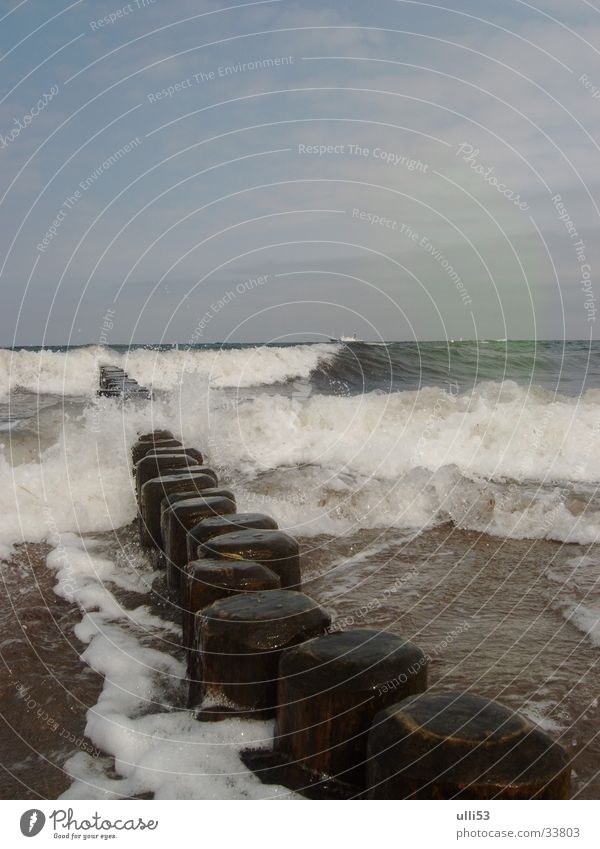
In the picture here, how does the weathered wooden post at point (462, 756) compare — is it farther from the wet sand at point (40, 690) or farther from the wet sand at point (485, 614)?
the wet sand at point (40, 690)

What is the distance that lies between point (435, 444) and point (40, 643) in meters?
5.72

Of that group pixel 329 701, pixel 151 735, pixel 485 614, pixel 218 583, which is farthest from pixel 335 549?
pixel 329 701

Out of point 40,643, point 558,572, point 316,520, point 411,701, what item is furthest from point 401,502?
point 411,701

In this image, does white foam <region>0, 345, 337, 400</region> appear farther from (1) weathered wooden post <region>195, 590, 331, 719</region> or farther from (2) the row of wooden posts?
(1) weathered wooden post <region>195, 590, 331, 719</region>

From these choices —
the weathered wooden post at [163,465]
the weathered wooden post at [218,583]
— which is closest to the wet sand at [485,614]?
the weathered wooden post at [218,583]

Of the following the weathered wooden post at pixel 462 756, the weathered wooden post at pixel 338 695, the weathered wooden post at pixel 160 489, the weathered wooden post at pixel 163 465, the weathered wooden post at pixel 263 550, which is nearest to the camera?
the weathered wooden post at pixel 462 756

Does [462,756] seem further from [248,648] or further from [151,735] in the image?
[151,735]

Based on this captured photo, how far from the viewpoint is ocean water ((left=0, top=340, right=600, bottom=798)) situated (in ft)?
9.57

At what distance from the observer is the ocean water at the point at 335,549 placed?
2.92m

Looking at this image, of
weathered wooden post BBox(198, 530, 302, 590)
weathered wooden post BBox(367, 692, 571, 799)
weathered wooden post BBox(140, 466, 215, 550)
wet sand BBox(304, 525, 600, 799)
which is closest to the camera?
weathered wooden post BBox(367, 692, 571, 799)

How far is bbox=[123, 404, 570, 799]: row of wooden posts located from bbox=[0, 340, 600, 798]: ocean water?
0.18m

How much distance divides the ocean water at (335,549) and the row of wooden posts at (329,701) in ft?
0.60

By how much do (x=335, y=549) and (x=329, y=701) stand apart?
3.39 meters

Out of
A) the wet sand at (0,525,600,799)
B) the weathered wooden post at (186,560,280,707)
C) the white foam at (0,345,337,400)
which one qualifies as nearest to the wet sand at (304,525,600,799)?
the wet sand at (0,525,600,799)
